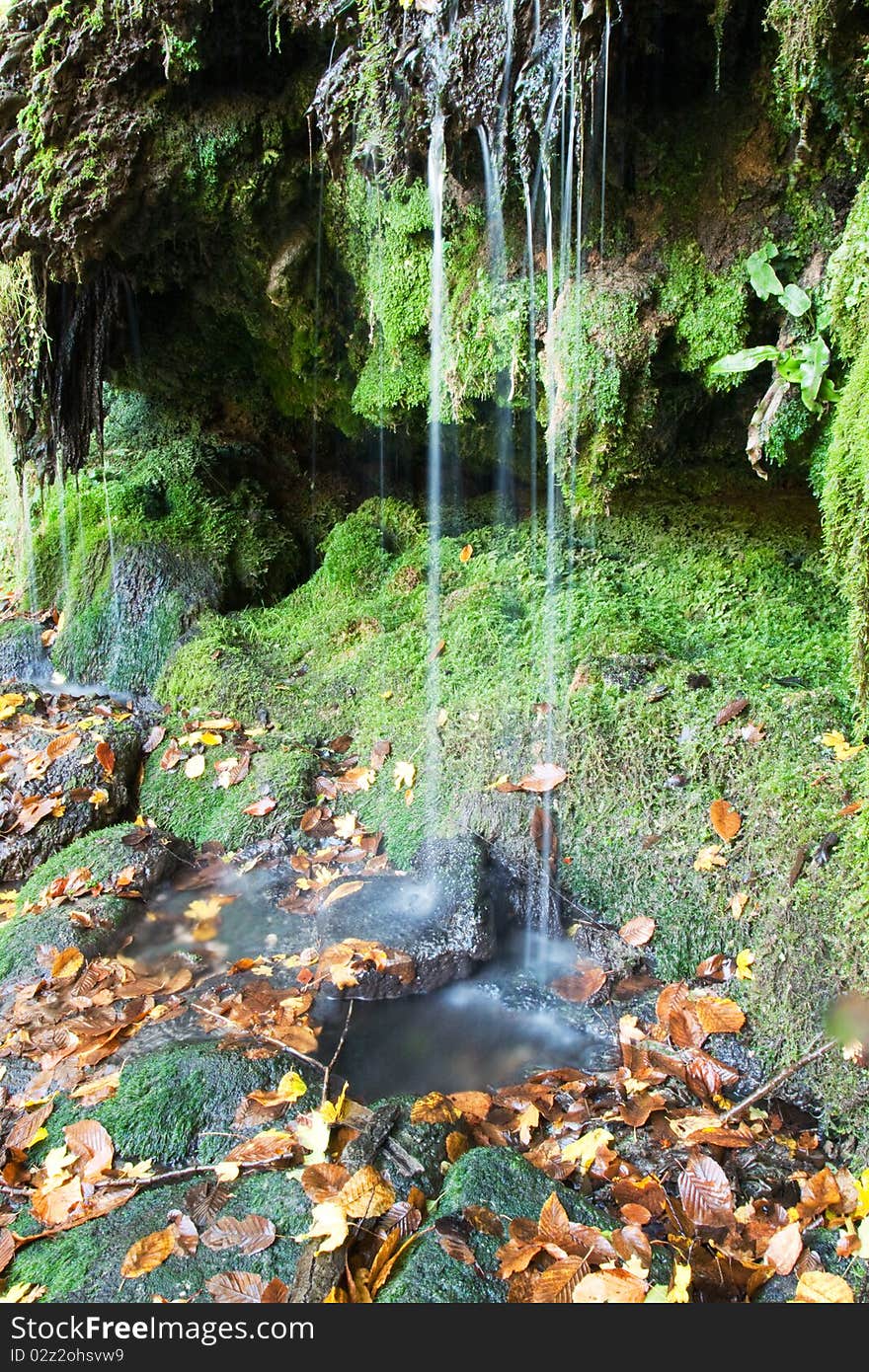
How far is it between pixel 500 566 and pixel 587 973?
3019mm

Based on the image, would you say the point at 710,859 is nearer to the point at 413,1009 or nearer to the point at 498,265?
the point at 413,1009

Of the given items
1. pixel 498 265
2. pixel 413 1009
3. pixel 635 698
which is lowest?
pixel 413 1009

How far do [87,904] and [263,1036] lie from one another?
4.59 feet

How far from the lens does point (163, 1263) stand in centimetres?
227

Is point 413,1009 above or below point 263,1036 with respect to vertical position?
below

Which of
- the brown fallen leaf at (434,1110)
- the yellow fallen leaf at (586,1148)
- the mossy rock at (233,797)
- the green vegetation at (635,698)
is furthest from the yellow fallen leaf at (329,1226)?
the mossy rock at (233,797)

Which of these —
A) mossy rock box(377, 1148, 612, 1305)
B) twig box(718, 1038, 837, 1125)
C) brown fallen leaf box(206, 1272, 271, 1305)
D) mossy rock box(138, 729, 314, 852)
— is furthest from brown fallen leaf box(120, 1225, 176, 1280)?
mossy rock box(138, 729, 314, 852)

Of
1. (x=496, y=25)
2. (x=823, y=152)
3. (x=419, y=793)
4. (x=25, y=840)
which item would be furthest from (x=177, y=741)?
(x=823, y=152)

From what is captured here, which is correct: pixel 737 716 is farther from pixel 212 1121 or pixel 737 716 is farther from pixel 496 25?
pixel 496 25

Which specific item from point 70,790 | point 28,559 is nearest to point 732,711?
point 70,790

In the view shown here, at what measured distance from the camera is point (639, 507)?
5812 millimetres

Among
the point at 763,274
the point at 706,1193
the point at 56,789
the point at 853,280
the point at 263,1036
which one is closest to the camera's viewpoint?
the point at 706,1193

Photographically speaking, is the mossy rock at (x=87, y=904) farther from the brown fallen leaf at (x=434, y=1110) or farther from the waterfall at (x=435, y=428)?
the brown fallen leaf at (x=434, y=1110)

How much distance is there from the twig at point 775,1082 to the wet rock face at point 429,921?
1280mm
